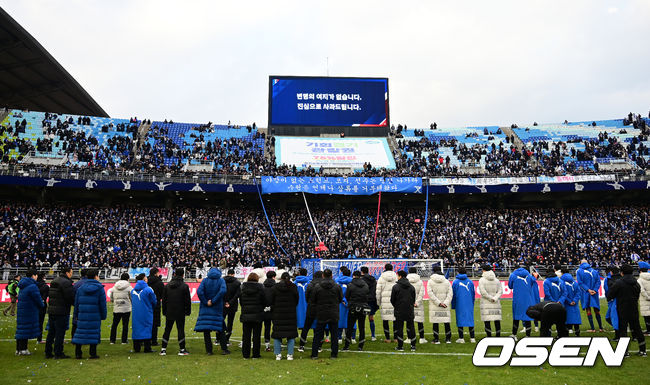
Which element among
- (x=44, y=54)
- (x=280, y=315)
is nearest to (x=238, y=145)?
(x=44, y=54)

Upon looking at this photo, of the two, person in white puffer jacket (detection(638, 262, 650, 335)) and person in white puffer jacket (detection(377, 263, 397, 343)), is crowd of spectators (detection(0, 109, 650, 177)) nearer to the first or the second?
person in white puffer jacket (detection(377, 263, 397, 343))

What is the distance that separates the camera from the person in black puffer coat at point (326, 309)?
9.80 metres

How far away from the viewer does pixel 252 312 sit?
9781 millimetres

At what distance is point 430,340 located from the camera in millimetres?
12305

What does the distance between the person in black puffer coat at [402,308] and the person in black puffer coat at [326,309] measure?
1605 millimetres

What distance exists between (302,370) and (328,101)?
4144 centimetres

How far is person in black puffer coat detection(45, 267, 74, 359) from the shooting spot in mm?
9961

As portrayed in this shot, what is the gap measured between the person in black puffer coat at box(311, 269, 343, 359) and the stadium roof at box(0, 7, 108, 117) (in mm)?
39188

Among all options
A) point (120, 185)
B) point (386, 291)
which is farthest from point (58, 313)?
point (120, 185)

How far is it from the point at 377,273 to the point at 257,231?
15.3 m

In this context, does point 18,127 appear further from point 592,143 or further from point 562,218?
point 592,143

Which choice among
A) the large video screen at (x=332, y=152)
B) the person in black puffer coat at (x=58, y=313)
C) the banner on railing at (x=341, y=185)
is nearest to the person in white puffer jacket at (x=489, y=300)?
the person in black puffer coat at (x=58, y=313)

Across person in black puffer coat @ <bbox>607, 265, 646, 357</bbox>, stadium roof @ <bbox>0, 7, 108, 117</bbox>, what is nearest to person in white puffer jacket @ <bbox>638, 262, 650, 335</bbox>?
person in black puffer coat @ <bbox>607, 265, 646, 357</bbox>

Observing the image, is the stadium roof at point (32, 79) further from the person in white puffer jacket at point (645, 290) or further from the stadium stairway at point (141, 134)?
the person in white puffer jacket at point (645, 290)
